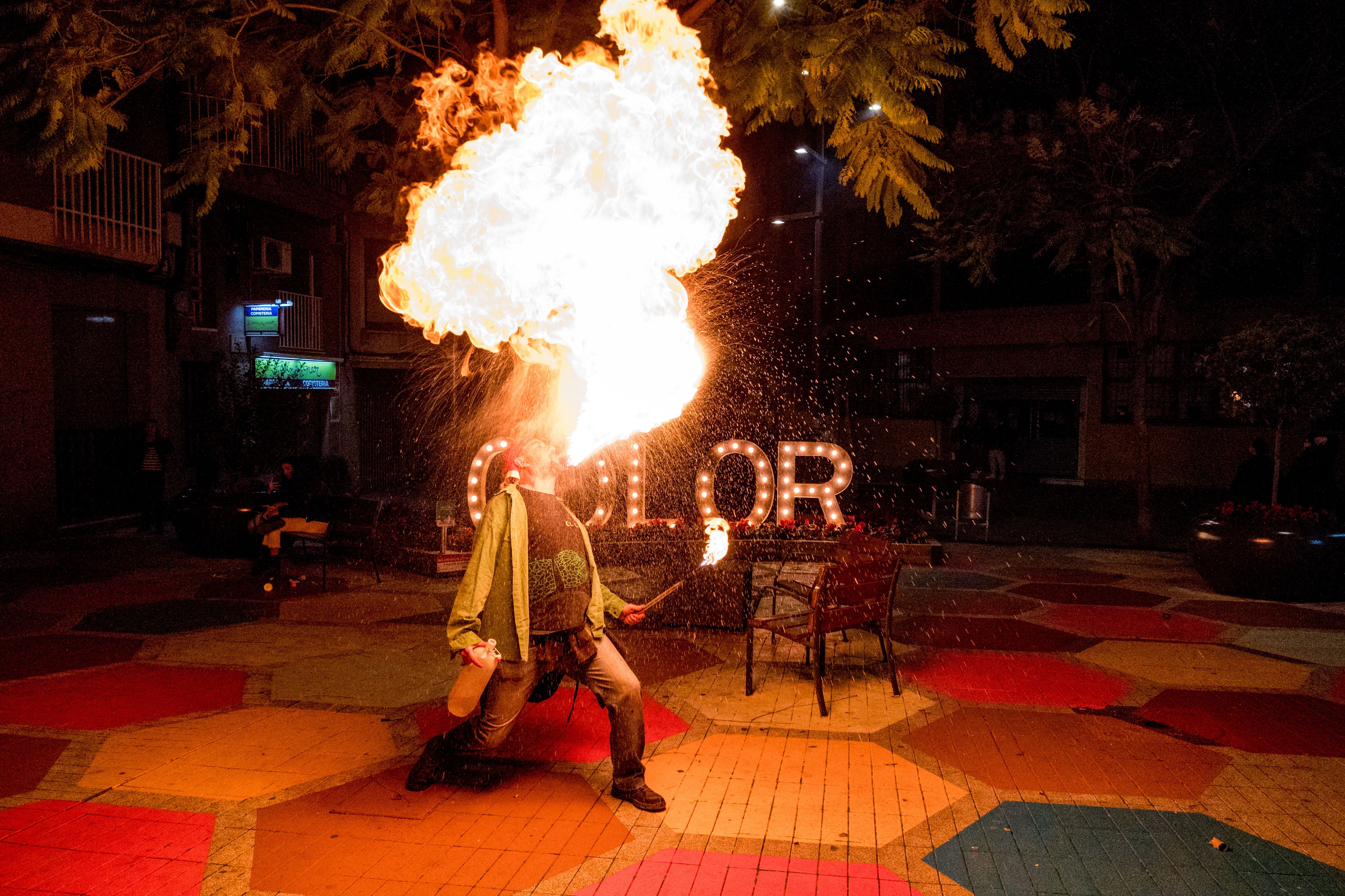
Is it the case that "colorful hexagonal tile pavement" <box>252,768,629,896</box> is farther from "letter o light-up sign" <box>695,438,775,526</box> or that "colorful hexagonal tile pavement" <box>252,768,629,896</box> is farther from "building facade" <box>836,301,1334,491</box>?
"building facade" <box>836,301,1334,491</box>

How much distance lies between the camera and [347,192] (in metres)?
21.4

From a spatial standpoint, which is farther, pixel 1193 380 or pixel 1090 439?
pixel 1090 439

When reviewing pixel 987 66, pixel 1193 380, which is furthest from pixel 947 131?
pixel 1193 380

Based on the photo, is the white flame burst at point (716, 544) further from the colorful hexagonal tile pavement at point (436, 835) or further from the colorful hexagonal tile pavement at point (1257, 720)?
the colorful hexagonal tile pavement at point (1257, 720)

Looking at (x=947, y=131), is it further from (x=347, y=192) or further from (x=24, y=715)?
(x=24, y=715)

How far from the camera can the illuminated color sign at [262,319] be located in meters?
17.9

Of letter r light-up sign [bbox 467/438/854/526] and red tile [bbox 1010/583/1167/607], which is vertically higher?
letter r light-up sign [bbox 467/438/854/526]

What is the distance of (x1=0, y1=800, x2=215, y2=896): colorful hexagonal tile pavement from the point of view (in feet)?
12.0

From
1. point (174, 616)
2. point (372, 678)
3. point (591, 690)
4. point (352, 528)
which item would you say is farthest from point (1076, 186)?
point (174, 616)

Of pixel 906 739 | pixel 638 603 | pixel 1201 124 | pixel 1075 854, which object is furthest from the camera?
pixel 1201 124

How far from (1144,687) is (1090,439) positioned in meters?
18.2

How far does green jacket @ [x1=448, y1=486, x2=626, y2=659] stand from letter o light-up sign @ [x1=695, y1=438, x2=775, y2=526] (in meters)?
6.29

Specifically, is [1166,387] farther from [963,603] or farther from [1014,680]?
[1014,680]

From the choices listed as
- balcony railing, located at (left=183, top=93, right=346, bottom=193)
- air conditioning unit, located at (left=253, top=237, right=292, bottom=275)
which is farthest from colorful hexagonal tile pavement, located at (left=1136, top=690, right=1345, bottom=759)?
air conditioning unit, located at (left=253, top=237, right=292, bottom=275)
